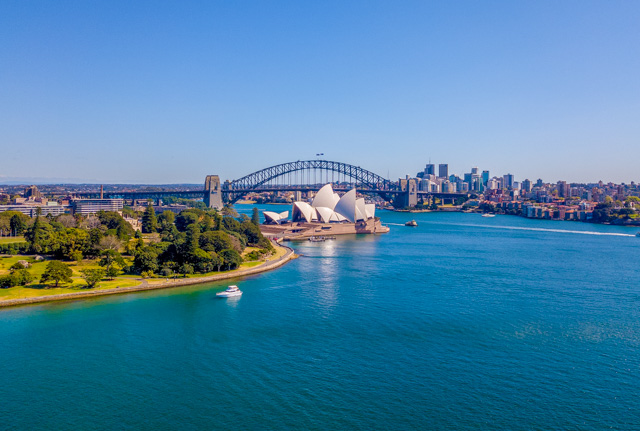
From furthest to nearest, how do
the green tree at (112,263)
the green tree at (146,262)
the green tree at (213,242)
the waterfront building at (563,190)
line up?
the waterfront building at (563,190) < the green tree at (213,242) < the green tree at (146,262) < the green tree at (112,263)

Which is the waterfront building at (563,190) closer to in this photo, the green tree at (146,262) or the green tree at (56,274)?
the green tree at (146,262)

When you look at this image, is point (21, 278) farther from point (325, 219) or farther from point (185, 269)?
point (325, 219)

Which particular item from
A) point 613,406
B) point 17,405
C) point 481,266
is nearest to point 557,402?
point 613,406

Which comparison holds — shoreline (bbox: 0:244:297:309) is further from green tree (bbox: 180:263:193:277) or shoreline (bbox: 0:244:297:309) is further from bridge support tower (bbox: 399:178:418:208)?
bridge support tower (bbox: 399:178:418:208)

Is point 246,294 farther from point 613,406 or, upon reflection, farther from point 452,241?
point 452,241

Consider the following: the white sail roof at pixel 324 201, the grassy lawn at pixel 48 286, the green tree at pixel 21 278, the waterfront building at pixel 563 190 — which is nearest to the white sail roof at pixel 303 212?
the white sail roof at pixel 324 201

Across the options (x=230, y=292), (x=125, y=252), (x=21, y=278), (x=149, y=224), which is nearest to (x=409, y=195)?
(x=149, y=224)
